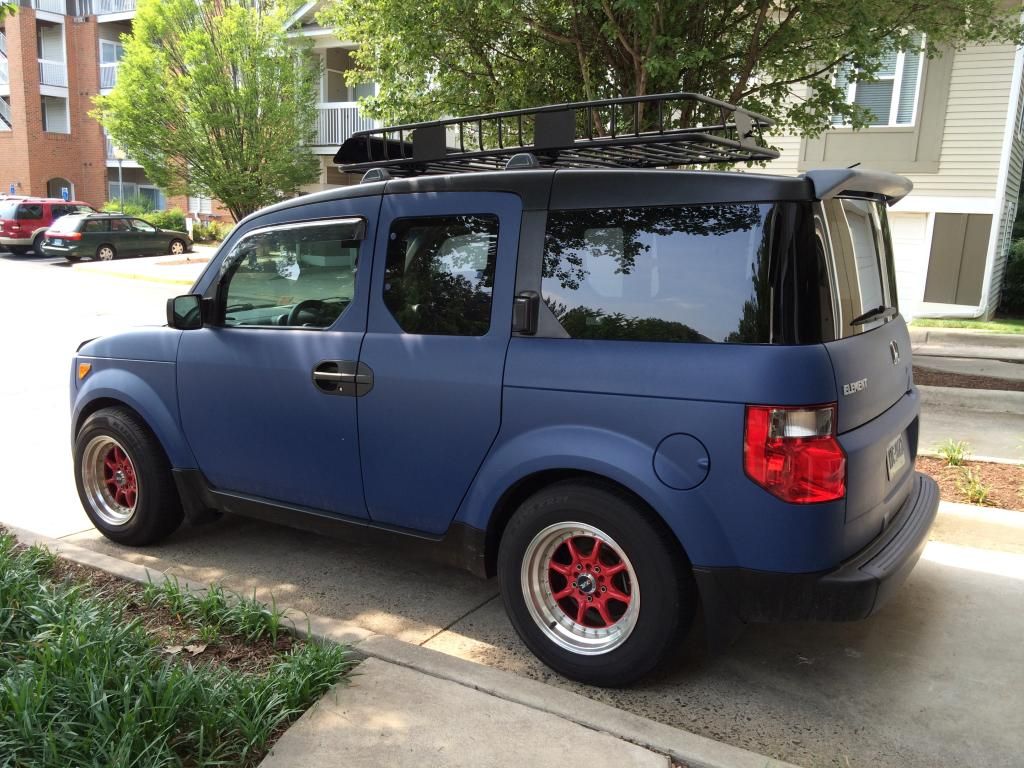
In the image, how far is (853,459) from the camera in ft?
9.84

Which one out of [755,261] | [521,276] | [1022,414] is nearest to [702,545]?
[755,261]

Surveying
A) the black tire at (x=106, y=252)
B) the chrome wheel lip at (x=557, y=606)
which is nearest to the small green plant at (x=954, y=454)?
the chrome wheel lip at (x=557, y=606)

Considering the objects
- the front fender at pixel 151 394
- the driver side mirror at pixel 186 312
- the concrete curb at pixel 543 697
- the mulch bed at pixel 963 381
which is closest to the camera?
the concrete curb at pixel 543 697

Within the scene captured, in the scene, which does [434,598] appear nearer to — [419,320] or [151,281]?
[419,320]

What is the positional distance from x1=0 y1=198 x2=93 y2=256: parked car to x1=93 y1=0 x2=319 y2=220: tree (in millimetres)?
6540

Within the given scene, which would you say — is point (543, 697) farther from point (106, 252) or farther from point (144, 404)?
point (106, 252)

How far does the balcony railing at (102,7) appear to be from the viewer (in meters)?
35.3

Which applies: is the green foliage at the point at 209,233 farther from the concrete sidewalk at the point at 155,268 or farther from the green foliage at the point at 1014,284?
the green foliage at the point at 1014,284

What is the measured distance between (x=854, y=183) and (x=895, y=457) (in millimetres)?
1105

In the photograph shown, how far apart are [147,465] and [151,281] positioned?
17.6 metres

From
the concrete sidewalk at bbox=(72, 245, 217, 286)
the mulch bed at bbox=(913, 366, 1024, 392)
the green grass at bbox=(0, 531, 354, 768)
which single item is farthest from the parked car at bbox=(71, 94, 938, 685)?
the concrete sidewalk at bbox=(72, 245, 217, 286)

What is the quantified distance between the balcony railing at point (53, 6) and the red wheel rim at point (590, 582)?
137ft

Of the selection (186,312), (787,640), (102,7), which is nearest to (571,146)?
(186,312)

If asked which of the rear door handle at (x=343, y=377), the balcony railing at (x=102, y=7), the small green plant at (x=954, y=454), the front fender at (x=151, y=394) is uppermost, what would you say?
the balcony railing at (x=102, y=7)
